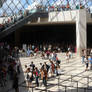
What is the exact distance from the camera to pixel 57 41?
104 ft

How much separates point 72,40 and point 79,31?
925 centimetres

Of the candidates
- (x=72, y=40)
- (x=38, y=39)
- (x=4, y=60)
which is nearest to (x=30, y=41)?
(x=38, y=39)

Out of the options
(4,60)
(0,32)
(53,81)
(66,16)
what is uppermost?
(66,16)

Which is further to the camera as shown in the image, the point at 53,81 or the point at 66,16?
the point at 66,16

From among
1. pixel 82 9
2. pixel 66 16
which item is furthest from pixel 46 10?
pixel 82 9

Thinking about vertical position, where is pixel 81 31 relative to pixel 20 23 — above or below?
below

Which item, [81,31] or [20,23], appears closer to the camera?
[20,23]

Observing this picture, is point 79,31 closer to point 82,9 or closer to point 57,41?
point 82,9

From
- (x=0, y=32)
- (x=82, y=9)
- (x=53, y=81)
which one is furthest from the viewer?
(x=82, y=9)

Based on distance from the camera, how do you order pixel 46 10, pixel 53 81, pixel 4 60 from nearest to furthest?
pixel 53 81, pixel 4 60, pixel 46 10

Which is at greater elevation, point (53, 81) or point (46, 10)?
point (46, 10)

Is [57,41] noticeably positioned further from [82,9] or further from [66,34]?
[82,9]

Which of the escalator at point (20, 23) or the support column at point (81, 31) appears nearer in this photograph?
the escalator at point (20, 23)

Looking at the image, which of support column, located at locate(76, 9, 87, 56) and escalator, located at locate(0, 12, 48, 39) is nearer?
escalator, located at locate(0, 12, 48, 39)
